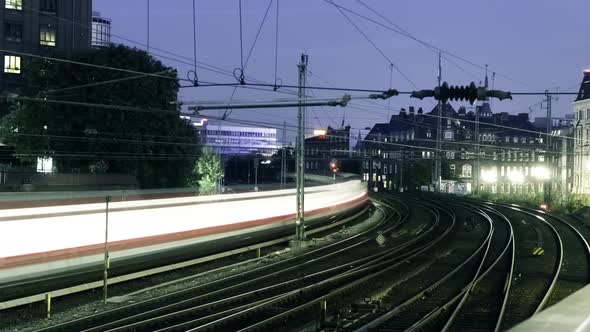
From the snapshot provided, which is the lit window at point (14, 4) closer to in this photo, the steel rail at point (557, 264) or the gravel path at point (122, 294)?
the gravel path at point (122, 294)

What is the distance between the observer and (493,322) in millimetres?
14500

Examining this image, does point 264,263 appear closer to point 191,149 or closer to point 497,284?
point 497,284

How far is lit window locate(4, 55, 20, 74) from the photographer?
64.2 m

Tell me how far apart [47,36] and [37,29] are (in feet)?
3.99

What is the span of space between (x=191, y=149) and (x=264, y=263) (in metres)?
27.4

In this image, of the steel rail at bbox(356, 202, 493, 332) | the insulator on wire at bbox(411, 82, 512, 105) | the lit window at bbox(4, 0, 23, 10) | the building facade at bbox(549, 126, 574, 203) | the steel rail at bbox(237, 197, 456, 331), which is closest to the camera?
the steel rail at bbox(356, 202, 493, 332)

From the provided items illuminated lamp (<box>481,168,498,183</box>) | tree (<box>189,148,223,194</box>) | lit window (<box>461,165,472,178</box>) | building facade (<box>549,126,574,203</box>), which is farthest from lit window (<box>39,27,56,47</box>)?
lit window (<box>461,165,472,178</box>)

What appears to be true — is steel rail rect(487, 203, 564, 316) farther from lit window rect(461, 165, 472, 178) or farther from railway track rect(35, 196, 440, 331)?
lit window rect(461, 165, 472, 178)

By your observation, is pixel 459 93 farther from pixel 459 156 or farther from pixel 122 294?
pixel 459 156

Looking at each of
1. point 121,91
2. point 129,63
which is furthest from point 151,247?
point 129,63

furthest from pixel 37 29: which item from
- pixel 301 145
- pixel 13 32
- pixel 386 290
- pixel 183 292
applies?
pixel 386 290

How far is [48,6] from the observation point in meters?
67.3

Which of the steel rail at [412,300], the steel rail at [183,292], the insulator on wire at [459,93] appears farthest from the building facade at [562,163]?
the insulator on wire at [459,93]

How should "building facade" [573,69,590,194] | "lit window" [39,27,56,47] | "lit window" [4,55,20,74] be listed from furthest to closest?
1. "building facade" [573,69,590,194]
2. "lit window" [39,27,56,47]
3. "lit window" [4,55,20,74]
